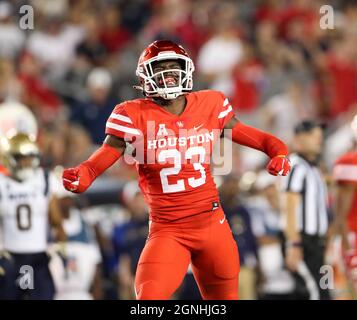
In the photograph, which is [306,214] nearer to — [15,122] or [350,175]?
[350,175]

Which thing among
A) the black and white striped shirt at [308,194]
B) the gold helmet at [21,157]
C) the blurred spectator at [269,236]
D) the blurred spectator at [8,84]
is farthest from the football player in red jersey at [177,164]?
the blurred spectator at [8,84]

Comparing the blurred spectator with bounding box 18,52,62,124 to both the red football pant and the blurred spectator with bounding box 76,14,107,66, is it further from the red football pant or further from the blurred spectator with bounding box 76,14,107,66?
the red football pant

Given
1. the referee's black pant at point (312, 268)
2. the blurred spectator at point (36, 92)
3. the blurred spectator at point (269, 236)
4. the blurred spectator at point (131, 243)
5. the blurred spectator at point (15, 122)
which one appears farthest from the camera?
the blurred spectator at point (36, 92)

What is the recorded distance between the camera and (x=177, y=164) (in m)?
7.08

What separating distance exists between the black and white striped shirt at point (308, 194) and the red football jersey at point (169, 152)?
2.54m

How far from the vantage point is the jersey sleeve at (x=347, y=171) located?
865cm

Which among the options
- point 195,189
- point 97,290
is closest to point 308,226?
point 97,290

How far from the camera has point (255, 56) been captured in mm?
14227

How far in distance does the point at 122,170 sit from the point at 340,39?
10.2 feet

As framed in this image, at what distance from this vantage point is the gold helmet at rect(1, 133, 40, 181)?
9273 mm

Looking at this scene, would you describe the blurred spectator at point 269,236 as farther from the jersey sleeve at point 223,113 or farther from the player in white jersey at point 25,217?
the jersey sleeve at point 223,113

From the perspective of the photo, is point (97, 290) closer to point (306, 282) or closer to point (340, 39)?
point (306, 282)

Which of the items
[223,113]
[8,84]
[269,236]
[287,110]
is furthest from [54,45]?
[223,113]

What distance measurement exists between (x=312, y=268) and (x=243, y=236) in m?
1.79
